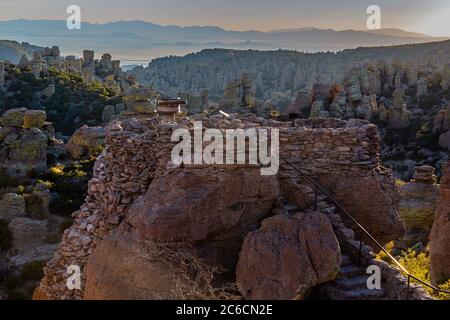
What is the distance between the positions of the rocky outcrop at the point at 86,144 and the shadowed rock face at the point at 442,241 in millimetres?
23147

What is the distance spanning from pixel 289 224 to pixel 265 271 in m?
0.96

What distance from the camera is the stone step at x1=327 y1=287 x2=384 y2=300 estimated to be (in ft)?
26.0

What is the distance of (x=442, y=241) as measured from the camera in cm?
1367

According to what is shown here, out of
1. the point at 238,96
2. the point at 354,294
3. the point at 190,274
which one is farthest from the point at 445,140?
the point at 190,274

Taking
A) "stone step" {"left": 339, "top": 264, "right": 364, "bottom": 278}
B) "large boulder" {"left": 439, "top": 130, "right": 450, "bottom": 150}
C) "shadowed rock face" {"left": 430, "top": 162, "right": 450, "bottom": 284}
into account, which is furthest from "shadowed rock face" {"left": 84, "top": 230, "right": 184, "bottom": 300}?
"large boulder" {"left": 439, "top": 130, "right": 450, "bottom": 150}

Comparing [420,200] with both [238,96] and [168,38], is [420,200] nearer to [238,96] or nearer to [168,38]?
[238,96]

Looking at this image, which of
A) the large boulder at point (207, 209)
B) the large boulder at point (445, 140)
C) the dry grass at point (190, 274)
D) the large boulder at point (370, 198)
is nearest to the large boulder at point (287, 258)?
the dry grass at point (190, 274)

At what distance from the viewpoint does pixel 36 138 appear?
31.5 meters

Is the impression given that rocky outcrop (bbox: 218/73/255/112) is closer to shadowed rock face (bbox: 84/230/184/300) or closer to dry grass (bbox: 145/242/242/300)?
shadowed rock face (bbox: 84/230/184/300)

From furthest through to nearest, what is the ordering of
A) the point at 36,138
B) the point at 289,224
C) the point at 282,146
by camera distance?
the point at 36,138
the point at 282,146
the point at 289,224

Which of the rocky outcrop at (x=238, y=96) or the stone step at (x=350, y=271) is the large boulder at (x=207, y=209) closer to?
the stone step at (x=350, y=271)

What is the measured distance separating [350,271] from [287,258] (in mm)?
1336
